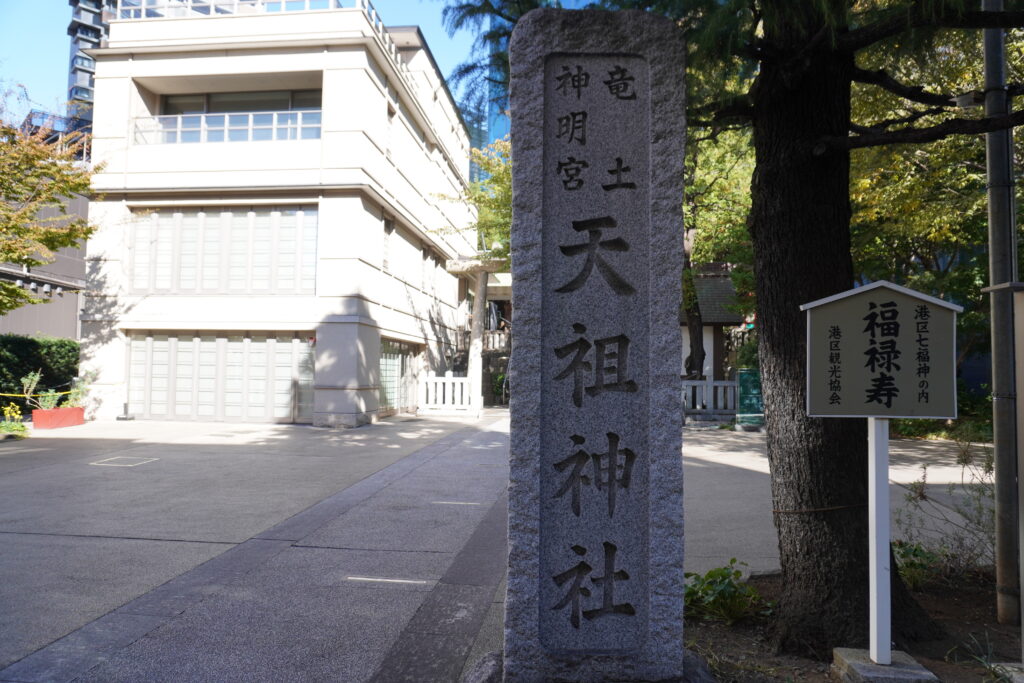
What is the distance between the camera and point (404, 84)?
1894 centimetres

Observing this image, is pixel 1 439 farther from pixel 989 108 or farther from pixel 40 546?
pixel 989 108

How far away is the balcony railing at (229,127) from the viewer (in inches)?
674

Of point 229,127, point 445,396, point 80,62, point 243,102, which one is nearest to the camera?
point 229,127

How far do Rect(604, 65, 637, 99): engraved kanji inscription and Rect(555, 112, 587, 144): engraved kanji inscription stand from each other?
0.19 m

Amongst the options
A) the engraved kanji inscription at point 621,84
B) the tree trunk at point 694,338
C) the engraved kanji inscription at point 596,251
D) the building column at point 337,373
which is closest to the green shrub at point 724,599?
the engraved kanji inscription at point 596,251

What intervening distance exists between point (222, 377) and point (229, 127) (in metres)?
6.36

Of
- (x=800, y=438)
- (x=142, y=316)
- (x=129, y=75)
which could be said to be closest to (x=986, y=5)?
(x=800, y=438)

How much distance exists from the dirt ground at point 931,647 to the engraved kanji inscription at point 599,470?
3.86ft

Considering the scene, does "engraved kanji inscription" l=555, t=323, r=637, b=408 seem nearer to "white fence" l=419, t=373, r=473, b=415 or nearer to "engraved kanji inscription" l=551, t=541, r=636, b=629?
"engraved kanji inscription" l=551, t=541, r=636, b=629

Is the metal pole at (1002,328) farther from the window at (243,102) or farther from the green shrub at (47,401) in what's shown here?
the green shrub at (47,401)

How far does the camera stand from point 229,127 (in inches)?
680

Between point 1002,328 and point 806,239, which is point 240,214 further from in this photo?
point 1002,328

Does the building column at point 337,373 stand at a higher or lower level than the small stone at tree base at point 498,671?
higher

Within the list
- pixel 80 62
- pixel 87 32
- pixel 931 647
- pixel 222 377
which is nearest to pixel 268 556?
pixel 931 647
